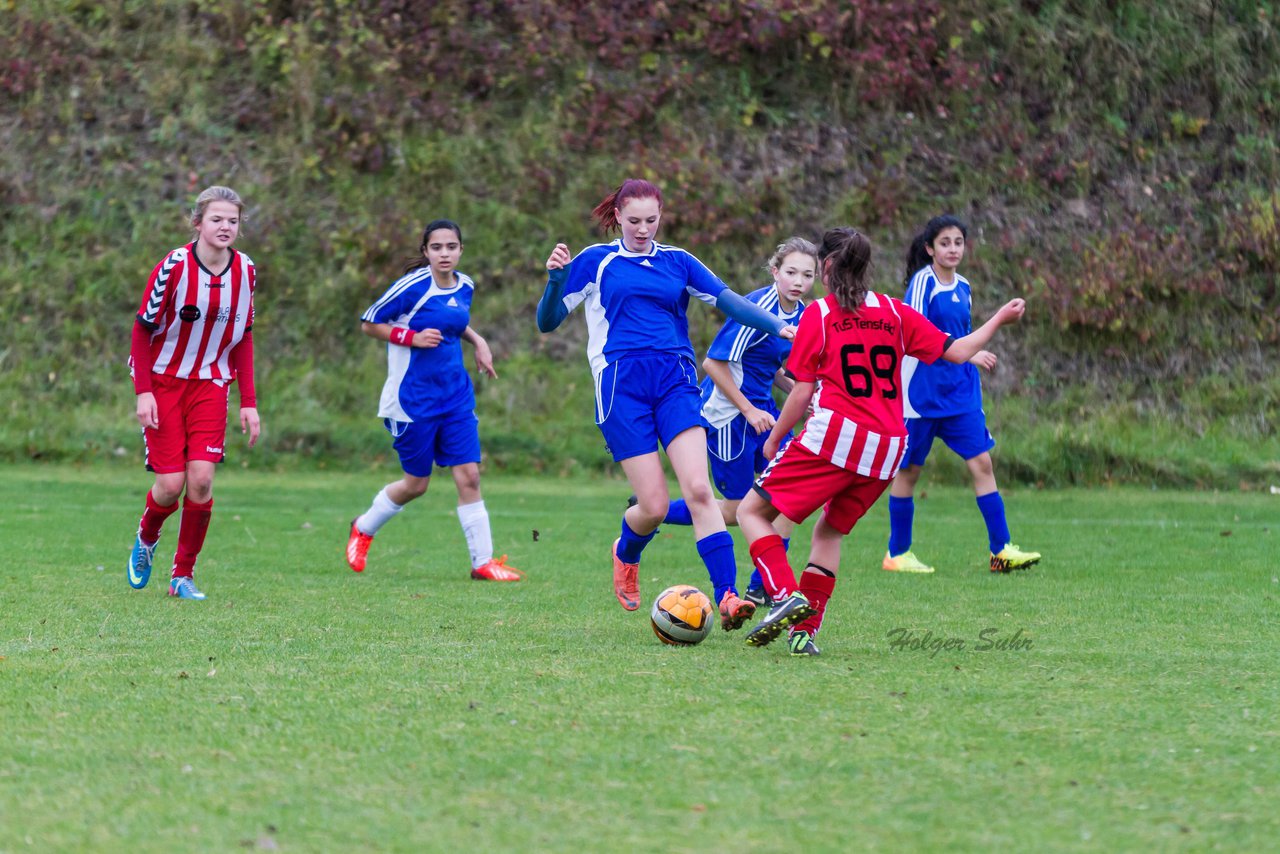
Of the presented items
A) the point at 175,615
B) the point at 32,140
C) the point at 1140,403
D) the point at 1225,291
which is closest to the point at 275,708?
the point at 175,615

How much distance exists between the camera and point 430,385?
29.3 feet

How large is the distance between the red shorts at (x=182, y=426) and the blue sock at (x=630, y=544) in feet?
6.52

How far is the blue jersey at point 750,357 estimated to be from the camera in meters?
7.61

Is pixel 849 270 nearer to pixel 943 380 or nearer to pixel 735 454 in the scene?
pixel 735 454

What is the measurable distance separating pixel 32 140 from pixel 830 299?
1549cm

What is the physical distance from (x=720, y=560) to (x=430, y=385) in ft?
10.5

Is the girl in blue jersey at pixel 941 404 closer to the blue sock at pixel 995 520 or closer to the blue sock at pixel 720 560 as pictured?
the blue sock at pixel 995 520

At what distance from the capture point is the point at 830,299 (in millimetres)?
5809

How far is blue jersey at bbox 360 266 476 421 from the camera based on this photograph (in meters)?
8.84

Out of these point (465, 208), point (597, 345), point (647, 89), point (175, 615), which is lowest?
point (175, 615)

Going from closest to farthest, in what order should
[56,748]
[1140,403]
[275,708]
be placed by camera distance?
[56,748] → [275,708] → [1140,403]

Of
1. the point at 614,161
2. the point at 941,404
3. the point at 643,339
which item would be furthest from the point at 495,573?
the point at 614,161

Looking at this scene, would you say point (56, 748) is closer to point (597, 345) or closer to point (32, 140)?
point (597, 345)

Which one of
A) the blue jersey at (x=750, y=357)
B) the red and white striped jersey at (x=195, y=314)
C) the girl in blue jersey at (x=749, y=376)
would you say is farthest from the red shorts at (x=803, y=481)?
the red and white striped jersey at (x=195, y=314)
